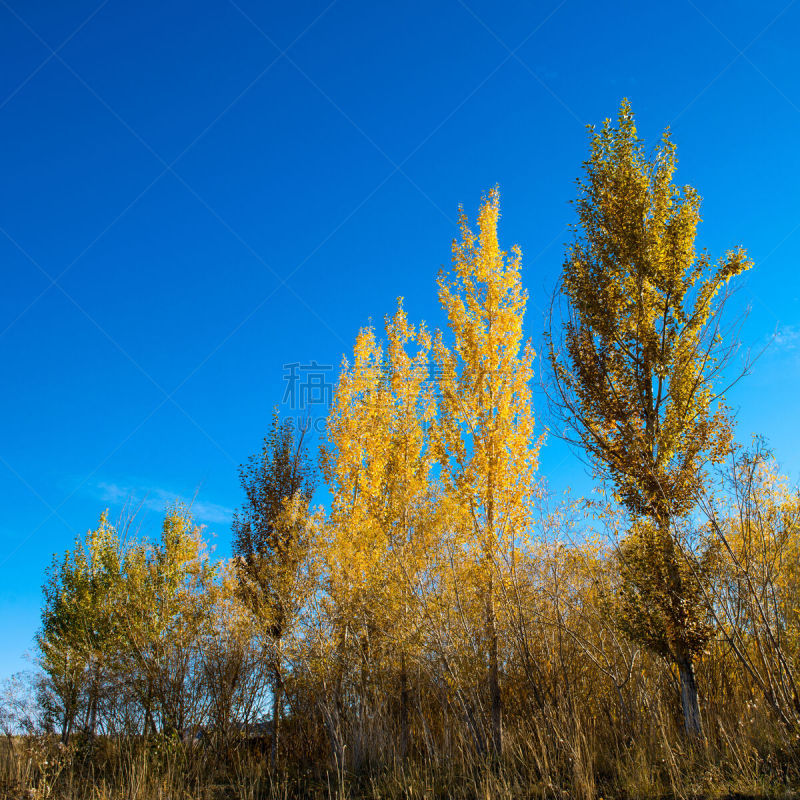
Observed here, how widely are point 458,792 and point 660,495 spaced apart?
423 centimetres

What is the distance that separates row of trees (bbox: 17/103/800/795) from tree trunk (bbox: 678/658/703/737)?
2 cm

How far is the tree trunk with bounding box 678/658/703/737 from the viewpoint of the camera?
5.95 metres

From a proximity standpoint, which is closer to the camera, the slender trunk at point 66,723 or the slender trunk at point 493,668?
the slender trunk at point 493,668

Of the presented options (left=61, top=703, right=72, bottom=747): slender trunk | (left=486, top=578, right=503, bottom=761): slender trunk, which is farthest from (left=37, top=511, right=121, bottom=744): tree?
(left=486, top=578, right=503, bottom=761): slender trunk

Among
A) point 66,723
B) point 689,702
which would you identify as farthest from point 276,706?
point 66,723

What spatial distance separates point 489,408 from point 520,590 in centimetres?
318

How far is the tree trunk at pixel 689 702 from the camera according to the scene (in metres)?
5.95

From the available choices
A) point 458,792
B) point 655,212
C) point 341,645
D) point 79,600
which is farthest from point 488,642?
point 79,600

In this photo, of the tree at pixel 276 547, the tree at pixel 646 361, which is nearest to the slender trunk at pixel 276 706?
the tree at pixel 276 547

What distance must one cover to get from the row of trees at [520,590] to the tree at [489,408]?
0.04 metres

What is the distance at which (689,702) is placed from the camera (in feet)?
20.1

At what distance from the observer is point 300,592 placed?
962cm

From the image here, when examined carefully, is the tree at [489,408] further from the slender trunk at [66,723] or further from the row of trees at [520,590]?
the slender trunk at [66,723]

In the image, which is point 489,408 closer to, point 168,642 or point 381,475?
point 381,475
